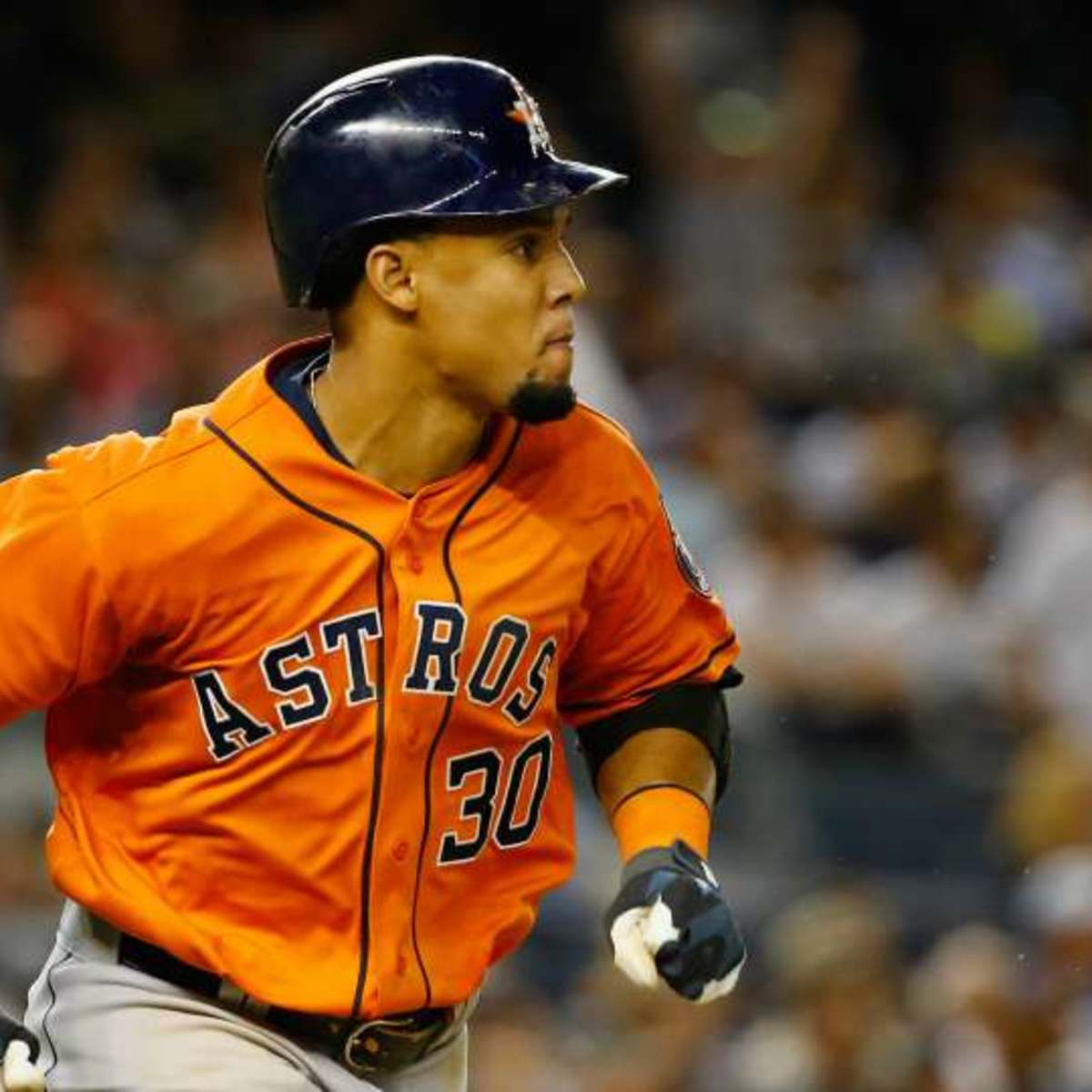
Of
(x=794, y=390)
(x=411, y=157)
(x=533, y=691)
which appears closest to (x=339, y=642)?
(x=533, y=691)

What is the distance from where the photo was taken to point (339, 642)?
3.48 metres

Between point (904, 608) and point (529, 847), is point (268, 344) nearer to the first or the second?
point (904, 608)

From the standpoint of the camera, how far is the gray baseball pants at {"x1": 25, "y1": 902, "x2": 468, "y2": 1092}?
347 centimetres

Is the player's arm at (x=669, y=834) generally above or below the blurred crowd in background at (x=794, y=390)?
above

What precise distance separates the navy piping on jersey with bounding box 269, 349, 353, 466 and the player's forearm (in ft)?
1.82

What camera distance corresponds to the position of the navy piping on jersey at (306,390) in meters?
3.55

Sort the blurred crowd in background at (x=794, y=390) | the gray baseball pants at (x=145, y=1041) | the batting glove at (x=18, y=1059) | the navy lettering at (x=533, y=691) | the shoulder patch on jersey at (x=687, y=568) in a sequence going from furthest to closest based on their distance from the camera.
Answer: the blurred crowd in background at (x=794, y=390), the shoulder patch on jersey at (x=687, y=568), the navy lettering at (x=533, y=691), the gray baseball pants at (x=145, y=1041), the batting glove at (x=18, y=1059)

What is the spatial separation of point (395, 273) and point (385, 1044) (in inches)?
37.6

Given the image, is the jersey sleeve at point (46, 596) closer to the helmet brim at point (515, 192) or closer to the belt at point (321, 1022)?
the belt at point (321, 1022)

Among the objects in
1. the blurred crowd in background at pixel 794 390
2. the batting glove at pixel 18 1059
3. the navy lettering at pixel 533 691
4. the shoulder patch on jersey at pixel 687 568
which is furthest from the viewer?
the blurred crowd in background at pixel 794 390

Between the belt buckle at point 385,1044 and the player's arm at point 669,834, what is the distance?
32 centimetres

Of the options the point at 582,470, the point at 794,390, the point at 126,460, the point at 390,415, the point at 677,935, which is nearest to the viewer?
the point at 677,935

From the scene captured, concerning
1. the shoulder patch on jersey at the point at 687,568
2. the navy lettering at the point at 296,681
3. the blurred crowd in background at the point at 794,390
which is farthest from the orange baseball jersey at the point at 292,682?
the blurred crowd in background at the point at 794,390

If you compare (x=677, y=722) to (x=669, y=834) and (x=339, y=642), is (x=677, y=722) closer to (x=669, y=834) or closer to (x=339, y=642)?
(x=669, y=834)
